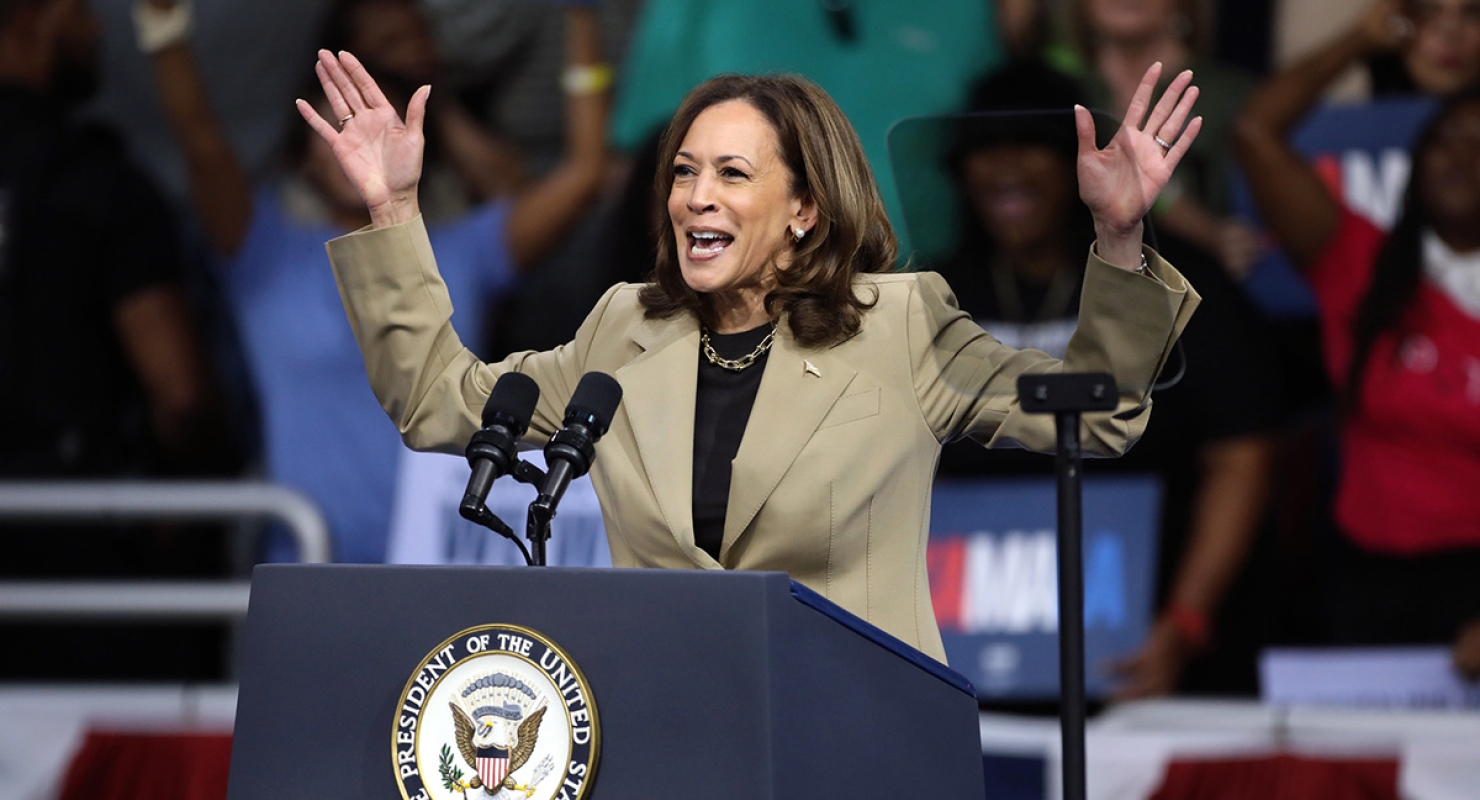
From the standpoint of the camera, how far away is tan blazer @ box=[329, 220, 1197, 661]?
1.84 metres

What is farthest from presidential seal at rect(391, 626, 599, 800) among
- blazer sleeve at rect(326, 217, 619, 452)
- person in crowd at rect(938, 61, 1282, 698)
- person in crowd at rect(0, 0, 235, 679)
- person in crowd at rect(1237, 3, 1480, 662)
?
person in crowd at rect(0, 0, 235, 679)

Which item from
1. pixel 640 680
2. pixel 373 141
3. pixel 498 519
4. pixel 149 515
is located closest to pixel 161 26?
pixel 149 515

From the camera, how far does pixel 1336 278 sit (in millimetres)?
4062

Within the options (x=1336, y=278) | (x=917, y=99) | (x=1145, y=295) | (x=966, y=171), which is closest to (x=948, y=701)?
(x=1145, y=295)

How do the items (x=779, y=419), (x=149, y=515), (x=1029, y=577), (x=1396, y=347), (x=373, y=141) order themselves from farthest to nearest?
(x=149, y=515)
(x=1029, y=577)
(x=1396, y=347)
(x=373, y=141)
(x=779, y=419)

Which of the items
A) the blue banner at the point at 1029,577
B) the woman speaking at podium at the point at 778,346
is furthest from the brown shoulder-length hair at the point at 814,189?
the blue banner at the point at 1029,577

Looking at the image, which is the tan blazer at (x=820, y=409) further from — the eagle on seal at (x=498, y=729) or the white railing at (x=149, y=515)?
the white railing at (x=149, y=515)

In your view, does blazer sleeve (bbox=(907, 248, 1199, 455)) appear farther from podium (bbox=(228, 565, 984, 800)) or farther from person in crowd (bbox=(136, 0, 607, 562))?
person in crowd (bbox=(136, 0, 607, 562))

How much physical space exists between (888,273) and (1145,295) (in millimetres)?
370

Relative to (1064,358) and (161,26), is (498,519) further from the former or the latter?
(161,26)

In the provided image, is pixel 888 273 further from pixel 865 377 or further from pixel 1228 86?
pixel 1228 86

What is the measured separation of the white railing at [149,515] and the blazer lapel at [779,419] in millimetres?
2368

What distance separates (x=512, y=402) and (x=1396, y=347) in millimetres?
2813

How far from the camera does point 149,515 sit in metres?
4.34
